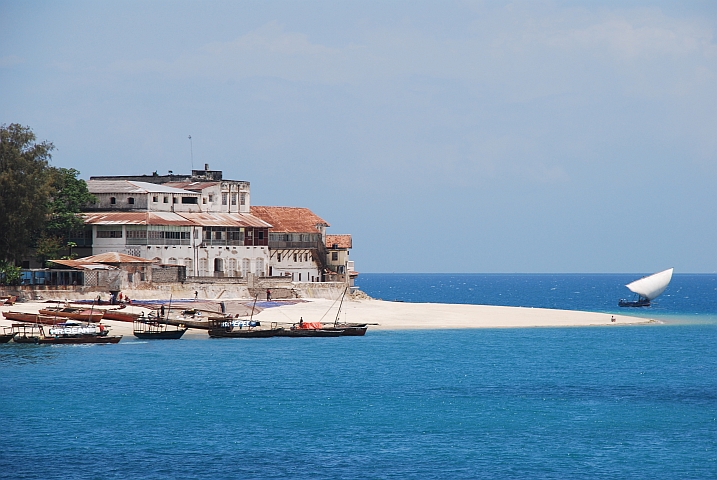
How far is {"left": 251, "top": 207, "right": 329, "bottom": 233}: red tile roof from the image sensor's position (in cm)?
13038

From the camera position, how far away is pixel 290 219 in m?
133

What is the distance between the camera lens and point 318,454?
48.6m

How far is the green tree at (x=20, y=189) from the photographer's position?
104m

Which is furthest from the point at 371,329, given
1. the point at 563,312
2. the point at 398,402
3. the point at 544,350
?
the point at 398,402

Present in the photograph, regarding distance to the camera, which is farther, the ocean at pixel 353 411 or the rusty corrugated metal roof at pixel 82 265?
the rusty corrugated metal roof at pixel 82 265

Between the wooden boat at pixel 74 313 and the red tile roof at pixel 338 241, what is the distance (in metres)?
45.2

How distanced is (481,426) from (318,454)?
10.1 meters

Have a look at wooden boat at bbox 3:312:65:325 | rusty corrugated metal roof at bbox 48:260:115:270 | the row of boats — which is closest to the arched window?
the row of boats

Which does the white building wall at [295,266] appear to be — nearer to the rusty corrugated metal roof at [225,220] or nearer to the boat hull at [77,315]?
the rusty corrugated metal roof at [225,220]

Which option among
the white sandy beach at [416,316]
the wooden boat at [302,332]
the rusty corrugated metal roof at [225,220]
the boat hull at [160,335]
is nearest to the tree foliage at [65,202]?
the rusty corrugated metal roof at [225,220]

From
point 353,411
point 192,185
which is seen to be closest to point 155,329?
point 192,185

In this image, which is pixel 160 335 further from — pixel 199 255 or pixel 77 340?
pixel 199 255

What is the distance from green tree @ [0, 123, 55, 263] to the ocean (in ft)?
67.5

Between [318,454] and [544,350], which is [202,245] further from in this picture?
[318,454]
